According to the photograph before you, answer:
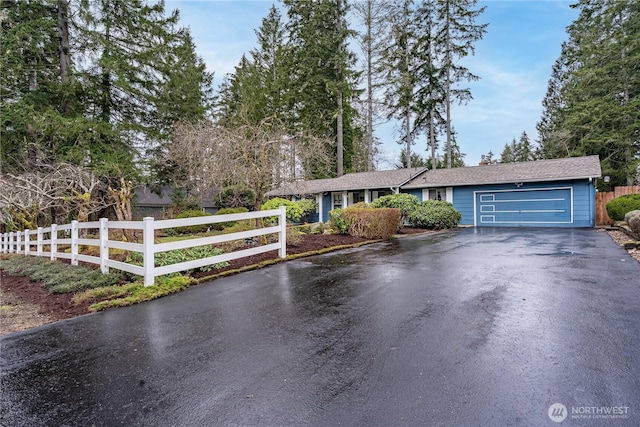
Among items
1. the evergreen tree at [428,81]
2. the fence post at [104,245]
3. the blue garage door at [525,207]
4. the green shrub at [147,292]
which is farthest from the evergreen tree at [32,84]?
the evergreen tree at [428,81]

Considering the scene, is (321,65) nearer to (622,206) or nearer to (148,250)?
(622,206)

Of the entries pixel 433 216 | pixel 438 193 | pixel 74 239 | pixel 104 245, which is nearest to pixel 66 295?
pixel 104 245

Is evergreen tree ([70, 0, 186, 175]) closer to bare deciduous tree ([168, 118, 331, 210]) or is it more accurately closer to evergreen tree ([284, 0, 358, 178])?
bare deciduous tree ([168, 118, 331, 210])

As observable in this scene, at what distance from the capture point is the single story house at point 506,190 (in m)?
15.2

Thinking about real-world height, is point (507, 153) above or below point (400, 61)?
below

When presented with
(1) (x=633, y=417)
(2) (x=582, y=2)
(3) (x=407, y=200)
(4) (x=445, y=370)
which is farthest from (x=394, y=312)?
(2) (x=582, y=2)

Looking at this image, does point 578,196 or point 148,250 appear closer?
point 148,250

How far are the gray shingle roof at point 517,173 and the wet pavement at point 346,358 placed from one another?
1254 centimetres

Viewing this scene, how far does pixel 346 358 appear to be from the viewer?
2.69 m

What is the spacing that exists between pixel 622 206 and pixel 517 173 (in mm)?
4555

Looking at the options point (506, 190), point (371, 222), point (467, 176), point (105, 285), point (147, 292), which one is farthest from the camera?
point (467, 176)

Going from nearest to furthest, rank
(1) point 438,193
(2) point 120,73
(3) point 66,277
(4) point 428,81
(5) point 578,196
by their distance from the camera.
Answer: (3) point 66,277, (2) point 120,73, (5) point 578,196, (1) point 438,193, (4) point 428,81

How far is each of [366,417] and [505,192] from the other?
59.2 ft

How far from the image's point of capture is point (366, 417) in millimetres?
1910
